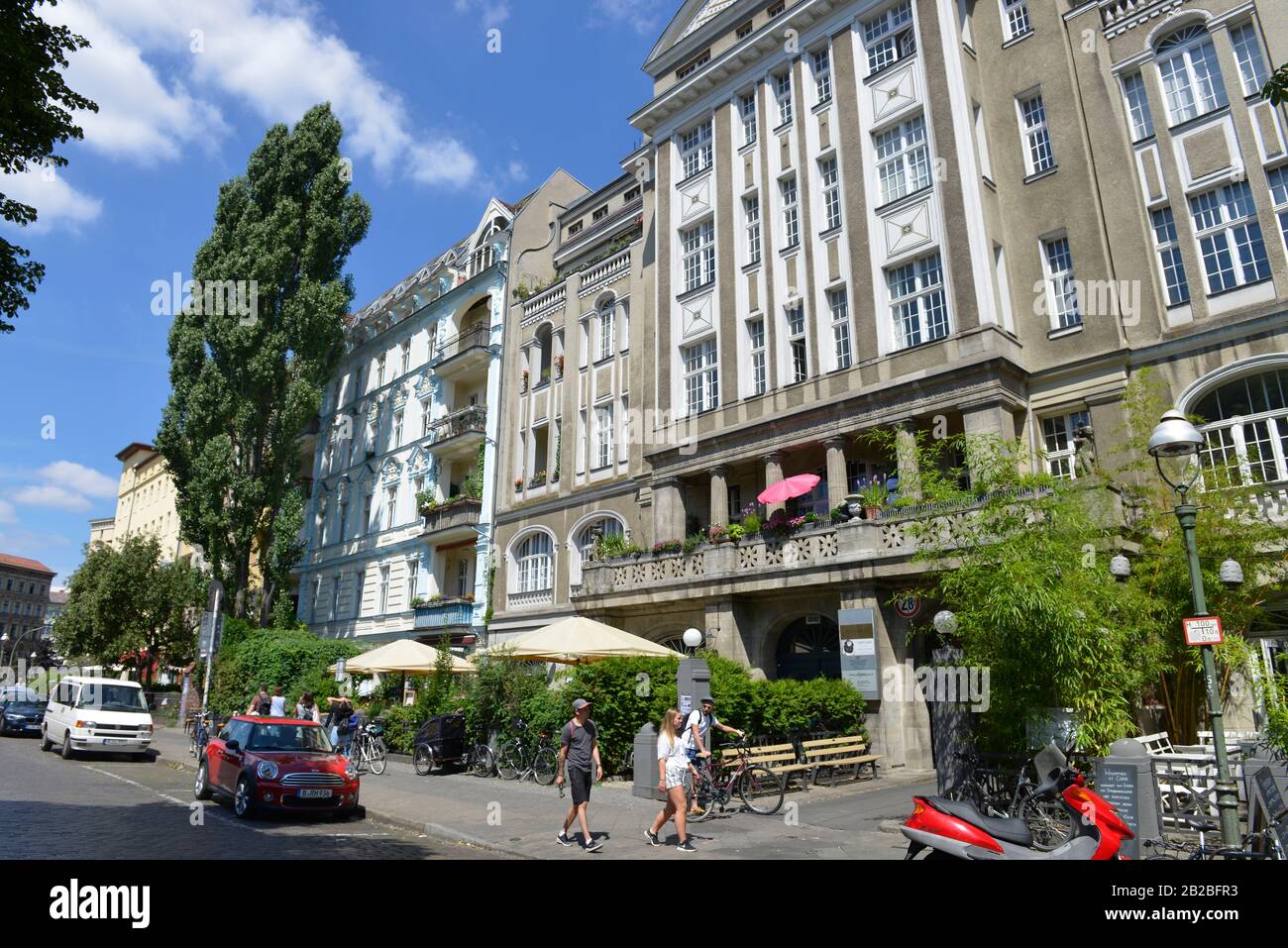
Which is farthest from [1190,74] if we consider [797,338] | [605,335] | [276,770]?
[276,770]

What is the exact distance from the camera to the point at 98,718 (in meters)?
22.0

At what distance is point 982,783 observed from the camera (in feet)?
36.0

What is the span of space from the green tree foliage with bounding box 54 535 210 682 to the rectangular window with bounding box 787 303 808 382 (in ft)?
101

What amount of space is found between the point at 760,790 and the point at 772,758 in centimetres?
134

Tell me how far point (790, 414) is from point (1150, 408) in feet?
28.6

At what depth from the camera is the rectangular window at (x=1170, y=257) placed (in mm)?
18547

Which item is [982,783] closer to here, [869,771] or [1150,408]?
[869,771]

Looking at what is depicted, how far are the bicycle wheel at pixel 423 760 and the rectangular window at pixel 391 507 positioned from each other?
21.5m

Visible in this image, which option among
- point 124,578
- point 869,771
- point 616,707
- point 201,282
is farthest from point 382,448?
point 869,771

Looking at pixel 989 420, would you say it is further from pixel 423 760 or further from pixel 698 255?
pixel 423 760

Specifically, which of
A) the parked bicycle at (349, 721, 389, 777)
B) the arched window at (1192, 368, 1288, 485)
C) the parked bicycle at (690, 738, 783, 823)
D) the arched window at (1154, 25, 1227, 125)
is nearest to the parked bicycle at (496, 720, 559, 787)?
the parked bicycle at (349, 721, 389, 777)

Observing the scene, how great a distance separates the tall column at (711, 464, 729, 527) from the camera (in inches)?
947

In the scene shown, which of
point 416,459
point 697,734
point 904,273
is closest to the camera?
point 697,734

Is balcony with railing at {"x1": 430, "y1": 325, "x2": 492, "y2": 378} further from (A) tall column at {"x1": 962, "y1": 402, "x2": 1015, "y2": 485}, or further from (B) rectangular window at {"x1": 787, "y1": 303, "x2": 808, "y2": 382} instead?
(A) tall column at {"x1": 962, "y1": 402, "x2": 1015, "y2": 485}
